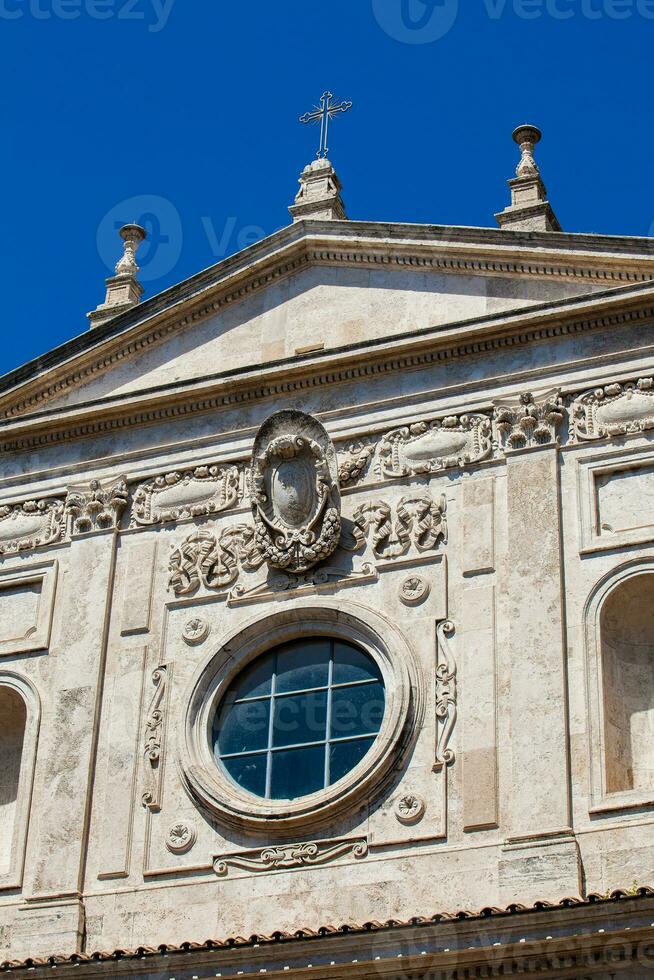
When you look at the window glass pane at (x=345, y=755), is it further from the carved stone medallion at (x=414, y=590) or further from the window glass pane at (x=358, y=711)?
the carved stone medallion at (x=414, y=590)

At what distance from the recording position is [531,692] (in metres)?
17.8

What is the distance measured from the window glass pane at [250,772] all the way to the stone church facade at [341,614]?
0.02 meters

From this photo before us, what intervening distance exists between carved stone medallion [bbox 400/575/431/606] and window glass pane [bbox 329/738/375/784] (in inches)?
54.7

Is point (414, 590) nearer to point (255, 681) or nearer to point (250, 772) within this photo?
point (255, 681)

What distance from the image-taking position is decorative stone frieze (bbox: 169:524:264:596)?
19.9 m

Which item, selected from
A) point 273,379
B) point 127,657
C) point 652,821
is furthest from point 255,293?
point 652,821

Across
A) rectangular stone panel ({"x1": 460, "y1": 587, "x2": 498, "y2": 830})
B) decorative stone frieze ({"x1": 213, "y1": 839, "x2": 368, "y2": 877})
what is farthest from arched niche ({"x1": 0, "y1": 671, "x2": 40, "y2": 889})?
rectangular stone panel ({"x1": 460, "y1": 587, "x2": 498, "y2": 830})

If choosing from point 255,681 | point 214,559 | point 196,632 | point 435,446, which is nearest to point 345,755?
point 255,681

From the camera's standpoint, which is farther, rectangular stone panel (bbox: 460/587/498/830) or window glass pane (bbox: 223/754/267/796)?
window glass pane (bbox: 223/754/267/796)

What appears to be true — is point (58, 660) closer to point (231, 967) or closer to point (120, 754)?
point (120, 754)

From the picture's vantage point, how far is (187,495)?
810 inches

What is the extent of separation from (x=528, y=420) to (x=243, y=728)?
4072 mm

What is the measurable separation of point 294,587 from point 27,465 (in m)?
3.86

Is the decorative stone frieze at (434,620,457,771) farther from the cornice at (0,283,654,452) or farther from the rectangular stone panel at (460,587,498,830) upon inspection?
A: the cornice at (0,283,654,452)
